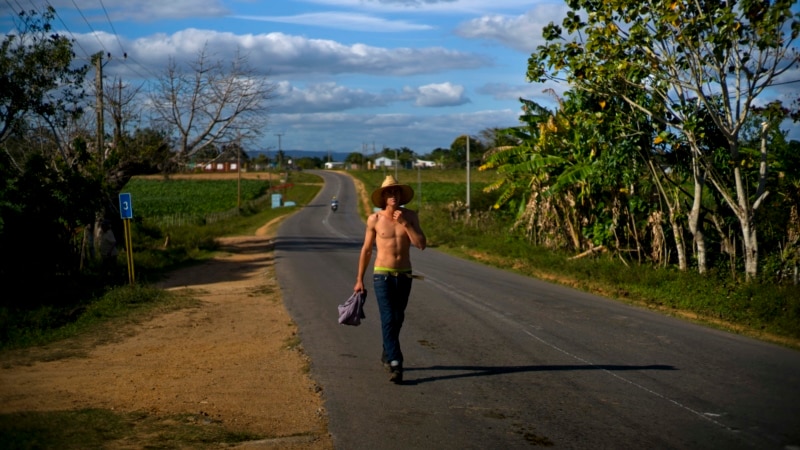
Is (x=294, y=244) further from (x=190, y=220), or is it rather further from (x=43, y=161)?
(x=43, y=161)

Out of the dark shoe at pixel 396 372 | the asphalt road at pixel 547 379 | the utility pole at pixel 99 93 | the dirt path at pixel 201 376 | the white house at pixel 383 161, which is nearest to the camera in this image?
the asphalt road at pixel 547 379

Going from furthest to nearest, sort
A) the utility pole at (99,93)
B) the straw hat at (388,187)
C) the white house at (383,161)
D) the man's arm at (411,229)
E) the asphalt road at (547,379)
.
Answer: the white house at (383,161)
the utility pole at (99,93)
the straw hat at (388,187)
the man's arm at (411,229)
the asphalt road at (547,379)

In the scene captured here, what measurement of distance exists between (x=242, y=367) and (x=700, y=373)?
495cm

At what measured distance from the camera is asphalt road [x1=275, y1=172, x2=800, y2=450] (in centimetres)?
676

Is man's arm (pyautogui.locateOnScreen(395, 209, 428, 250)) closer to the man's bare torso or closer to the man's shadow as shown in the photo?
the man's bare torso

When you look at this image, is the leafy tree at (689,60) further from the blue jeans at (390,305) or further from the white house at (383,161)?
the white house at (383,161)

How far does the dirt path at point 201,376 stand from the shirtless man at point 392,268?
84 cm

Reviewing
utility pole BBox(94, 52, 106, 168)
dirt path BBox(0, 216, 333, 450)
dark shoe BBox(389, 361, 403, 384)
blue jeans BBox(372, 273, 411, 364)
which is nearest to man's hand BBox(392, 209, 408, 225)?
blue jeans BBox(372, 273, 411, 364)

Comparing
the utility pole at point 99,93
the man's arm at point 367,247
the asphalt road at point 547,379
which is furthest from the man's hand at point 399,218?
the utility pole at point 99,93

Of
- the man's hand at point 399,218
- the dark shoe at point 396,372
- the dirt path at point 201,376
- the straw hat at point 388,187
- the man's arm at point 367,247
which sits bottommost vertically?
the dirt path at point 201,376

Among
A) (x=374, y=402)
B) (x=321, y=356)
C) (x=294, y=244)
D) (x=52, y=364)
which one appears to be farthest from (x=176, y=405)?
(x=294, y=244)

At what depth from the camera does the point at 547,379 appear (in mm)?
8711

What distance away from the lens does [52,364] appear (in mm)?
10609

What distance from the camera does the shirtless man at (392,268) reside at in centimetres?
855
